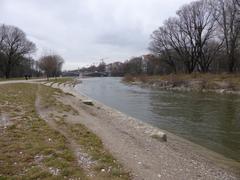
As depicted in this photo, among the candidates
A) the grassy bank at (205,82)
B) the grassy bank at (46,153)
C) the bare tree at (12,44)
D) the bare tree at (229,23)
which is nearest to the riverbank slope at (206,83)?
the grassy bank at (205,82)

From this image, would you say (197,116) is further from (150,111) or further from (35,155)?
(35,155)

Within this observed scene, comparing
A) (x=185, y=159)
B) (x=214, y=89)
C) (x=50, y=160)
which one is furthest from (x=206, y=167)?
(x=214, y=89)

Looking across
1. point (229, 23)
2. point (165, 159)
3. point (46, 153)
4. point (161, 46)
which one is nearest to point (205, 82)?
point (229, 23)

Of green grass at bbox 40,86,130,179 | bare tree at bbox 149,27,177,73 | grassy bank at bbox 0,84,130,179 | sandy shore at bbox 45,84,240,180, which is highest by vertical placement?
bare tree at bbox 149,27,177,73

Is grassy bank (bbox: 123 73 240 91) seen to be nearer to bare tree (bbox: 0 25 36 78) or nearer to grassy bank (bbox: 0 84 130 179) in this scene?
grassy bank (bbox: 0 84 130 179)

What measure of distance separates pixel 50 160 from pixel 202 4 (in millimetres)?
55923

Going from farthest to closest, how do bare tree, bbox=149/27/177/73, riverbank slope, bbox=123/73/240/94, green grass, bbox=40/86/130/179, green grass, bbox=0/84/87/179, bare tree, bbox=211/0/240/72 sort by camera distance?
bare tree, bbox=149/27/177/73 → bare tree, bbox=211/0/240/72 → riverbank slope, bbox=123/73/240/94 → green grass, bbox=40/86/130/179 → green grass, bbox=0/84/87/179

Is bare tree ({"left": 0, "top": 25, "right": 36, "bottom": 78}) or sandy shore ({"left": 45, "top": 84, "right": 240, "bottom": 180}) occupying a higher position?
bare tree ({"left": 0, "top": 25, "right": 36, "bottom": 78})

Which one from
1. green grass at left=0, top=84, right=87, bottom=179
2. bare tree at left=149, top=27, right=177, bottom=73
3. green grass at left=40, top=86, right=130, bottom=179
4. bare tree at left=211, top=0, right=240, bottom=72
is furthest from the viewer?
bare tree at left=149, top=27, right=177, bottom=73

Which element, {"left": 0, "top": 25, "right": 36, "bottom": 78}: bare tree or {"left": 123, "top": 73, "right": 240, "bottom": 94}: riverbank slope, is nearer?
{"left": 123, "top": 73, "right": 240, "bottom": 94}: riverbank slope

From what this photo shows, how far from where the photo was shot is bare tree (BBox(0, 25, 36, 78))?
222 ft

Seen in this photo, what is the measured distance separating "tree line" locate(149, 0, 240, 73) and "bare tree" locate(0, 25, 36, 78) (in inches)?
1413

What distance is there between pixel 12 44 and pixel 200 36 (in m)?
49.0

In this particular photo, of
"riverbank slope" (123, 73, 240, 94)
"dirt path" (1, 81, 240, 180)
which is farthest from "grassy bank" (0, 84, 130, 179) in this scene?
"riverbank slope" (123, 73, 240, 94)
